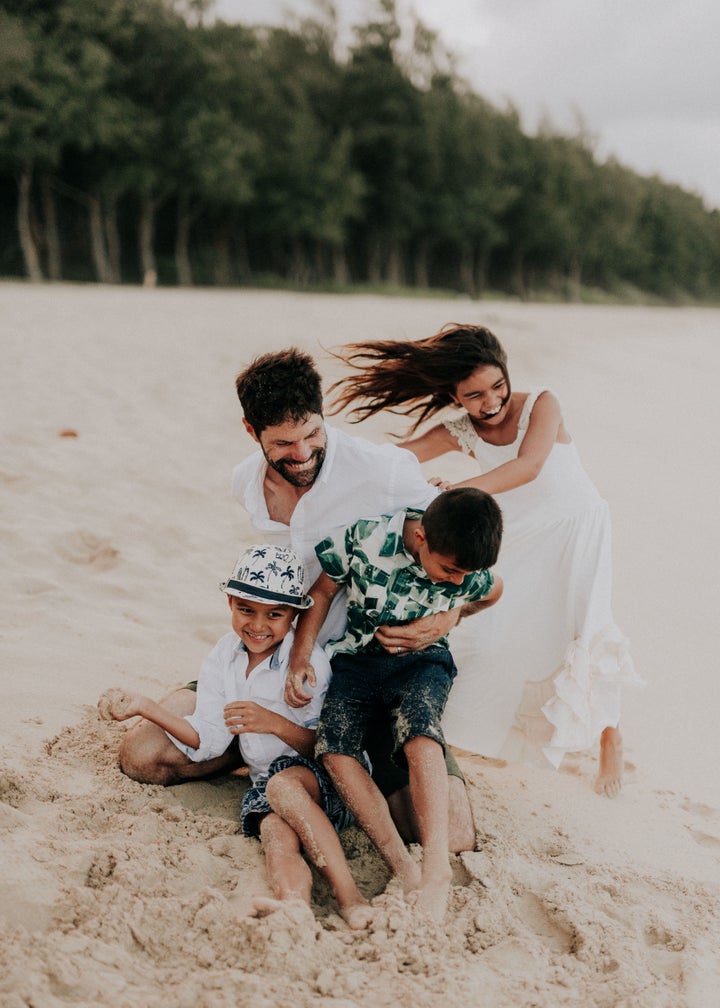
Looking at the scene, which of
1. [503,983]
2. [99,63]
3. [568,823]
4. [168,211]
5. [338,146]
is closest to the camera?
[503,983]

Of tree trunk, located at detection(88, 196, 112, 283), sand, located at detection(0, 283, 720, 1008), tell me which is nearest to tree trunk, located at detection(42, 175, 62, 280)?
tree trunk, located at detection(88, 196, 112, 283)

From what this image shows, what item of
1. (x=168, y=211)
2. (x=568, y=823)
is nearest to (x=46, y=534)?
(x=568, y=823)

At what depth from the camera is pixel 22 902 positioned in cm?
202

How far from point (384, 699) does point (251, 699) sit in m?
0.39

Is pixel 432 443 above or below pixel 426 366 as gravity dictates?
below

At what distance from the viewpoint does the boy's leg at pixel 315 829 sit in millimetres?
2236

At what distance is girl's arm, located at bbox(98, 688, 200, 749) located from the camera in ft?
8.11

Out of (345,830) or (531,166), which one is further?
(531,166)

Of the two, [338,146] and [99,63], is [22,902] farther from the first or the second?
[338,146]

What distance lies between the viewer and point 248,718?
8.42ft

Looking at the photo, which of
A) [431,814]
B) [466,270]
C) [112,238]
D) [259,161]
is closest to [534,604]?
[431,814]

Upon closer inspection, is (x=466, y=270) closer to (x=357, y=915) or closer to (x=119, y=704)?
(x=119, y=704)

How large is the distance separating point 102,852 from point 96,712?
2.61 feet

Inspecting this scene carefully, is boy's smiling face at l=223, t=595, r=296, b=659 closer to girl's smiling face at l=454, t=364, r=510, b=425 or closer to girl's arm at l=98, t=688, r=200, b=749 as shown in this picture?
girl's arm at l=98, t=688, r=200, b=749
